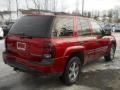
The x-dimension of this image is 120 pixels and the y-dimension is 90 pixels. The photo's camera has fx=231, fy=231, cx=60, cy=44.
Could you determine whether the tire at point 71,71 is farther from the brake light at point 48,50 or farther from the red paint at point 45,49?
the brake light at point 48,50

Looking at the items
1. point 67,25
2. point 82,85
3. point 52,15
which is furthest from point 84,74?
point 52,15

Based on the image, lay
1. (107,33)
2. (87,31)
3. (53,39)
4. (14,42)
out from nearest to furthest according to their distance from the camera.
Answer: (53,39), (14,42), (87,31), (107,33)

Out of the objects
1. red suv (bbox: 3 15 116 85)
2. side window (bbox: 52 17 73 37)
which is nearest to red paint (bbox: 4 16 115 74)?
red suv (bbox: 3 15 116 85)

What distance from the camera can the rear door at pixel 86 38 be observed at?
638 cm

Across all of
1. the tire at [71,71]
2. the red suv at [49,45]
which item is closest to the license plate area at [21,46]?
the red suv at [49,45]

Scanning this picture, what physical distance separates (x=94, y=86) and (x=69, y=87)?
668 millimetres

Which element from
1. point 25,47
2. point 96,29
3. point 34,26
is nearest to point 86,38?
point 96,29

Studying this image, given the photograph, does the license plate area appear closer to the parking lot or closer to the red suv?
the red suv

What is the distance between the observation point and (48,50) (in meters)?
5.19

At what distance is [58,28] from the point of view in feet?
18.2

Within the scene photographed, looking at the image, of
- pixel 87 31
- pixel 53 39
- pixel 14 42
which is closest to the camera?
pixel 53 39

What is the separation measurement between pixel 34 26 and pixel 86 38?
1.77 metres

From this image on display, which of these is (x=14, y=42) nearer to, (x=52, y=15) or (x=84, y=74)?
(x=52, y=15)

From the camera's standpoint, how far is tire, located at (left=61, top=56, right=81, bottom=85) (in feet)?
19.2
